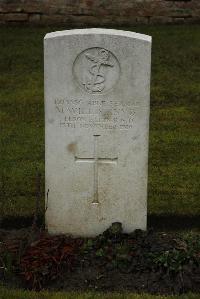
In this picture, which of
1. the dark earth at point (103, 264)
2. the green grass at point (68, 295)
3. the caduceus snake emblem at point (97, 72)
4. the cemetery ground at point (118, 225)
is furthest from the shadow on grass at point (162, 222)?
the caduceus snake emblem at point (97, 72)

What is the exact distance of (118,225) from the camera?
5.94 metres

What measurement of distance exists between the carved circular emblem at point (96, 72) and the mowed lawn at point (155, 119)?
46.9 inches

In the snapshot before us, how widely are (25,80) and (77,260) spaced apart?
5759 mm

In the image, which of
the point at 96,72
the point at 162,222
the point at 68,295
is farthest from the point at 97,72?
the point at 68,295

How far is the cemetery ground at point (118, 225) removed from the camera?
5.43 m

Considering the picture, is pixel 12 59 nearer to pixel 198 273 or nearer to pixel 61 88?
pixel 61 88

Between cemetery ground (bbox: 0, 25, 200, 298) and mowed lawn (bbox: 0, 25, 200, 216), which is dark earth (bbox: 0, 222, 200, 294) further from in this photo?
mowed lawn (bbox: 0, 25, 200, 216)

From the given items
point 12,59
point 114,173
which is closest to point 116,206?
point 114,173

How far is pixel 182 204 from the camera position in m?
6.85

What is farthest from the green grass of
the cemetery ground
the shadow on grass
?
the shadow on grass

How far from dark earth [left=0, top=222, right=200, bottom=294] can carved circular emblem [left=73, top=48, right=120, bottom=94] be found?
117cm

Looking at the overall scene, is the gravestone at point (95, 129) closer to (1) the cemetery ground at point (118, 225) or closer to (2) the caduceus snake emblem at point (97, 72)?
(2) the caduceus snake emblem at point (97, 72)

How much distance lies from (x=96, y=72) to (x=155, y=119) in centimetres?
376

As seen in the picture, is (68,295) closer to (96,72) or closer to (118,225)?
(118,225)
